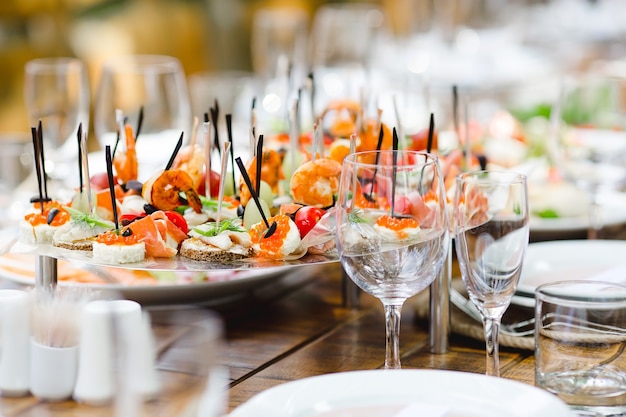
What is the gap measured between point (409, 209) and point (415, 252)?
0.05 meters

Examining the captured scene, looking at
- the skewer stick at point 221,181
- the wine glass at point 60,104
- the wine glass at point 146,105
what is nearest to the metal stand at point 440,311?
the skewer stick at point 221,181

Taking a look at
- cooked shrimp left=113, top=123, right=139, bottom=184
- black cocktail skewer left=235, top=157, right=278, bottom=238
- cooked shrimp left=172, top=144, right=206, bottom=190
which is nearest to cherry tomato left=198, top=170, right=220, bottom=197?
cooked shrimp left=172, top=144, right=206, bottom=190

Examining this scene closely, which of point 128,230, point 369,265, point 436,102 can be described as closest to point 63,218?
point 128,230

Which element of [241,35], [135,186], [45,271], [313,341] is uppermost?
[241,35]

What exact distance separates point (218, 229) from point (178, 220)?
0.06 m

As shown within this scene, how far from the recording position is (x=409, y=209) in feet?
3.89

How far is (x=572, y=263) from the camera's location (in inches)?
64.2

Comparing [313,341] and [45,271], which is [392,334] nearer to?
[313,341]

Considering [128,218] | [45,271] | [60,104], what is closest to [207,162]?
[128,218]

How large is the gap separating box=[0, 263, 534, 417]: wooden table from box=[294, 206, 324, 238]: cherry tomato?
199mm

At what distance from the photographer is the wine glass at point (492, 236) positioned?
3.91 ft

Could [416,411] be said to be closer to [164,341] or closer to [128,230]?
[164,341]

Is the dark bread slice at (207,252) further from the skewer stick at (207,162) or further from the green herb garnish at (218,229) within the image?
the skewer stick at (207,162)

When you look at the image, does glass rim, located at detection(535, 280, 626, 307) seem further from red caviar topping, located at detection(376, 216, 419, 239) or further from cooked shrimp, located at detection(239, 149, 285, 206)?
cooked shrimp, located at detection(239, 149, 285, 206)
